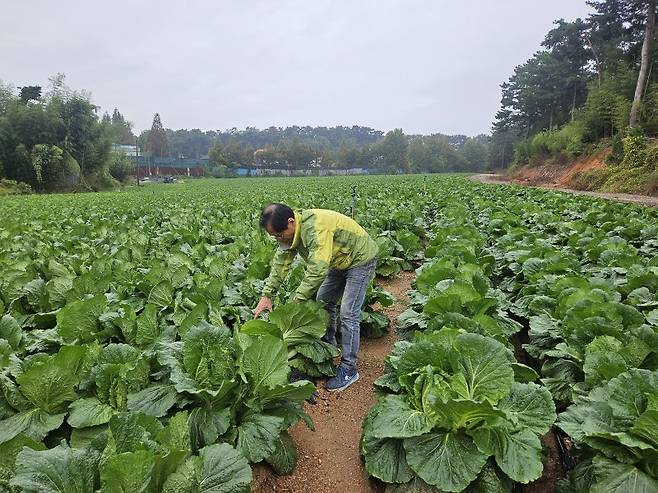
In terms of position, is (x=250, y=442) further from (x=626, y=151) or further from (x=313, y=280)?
(x=626, y=151)

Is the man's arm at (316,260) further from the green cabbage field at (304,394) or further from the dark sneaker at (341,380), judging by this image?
the dark sneaker at (341,380)

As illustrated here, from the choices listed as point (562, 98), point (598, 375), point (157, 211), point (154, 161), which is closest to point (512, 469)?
point (598, 375)

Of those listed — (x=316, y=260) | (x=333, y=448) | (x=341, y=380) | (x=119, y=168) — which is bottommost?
(x=333, y=448)

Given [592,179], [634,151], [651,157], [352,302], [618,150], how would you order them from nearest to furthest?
[352,302], [651,157], [634,151], [618,150], [592,179]

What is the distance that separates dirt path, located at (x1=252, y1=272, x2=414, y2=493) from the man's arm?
905 millimetres

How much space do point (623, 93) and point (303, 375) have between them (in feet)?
118

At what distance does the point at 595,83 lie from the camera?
123 ft

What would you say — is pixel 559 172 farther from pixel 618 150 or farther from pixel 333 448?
pixel 333 448

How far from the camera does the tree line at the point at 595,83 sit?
26.9 meters

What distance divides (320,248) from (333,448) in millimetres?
1325

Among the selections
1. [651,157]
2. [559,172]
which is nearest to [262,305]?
[651,157]

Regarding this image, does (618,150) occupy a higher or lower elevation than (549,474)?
higher

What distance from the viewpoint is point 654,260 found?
4523 millimetres

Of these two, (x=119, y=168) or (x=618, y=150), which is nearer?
(x=618, y=150)
